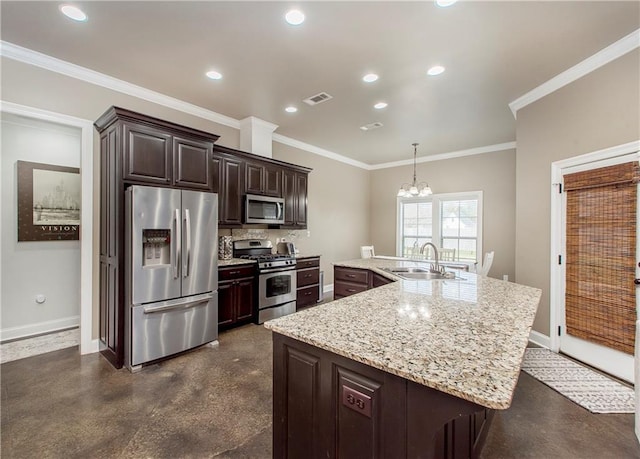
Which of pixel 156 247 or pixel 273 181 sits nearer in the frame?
pixel 156 247

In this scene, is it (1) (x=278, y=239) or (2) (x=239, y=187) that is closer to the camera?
(2) (x=239, y=187)

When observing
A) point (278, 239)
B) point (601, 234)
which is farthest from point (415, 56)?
point (278, 239)

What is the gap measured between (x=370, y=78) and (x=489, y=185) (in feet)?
12.5

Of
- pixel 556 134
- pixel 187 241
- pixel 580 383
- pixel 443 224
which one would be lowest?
pixel 580 383

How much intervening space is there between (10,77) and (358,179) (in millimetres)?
5888

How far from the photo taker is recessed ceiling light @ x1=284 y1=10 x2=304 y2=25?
2215 mm

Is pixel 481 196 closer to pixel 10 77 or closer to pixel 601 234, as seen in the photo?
pixel 601 234

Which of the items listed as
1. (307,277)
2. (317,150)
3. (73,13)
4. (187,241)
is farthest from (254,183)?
(73,13)

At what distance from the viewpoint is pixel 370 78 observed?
3168 mm

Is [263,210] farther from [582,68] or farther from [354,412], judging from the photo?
[582,68]

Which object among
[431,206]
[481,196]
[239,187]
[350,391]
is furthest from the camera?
[431,206]

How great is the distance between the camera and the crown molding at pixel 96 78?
2.67 metres

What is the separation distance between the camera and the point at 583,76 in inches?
115

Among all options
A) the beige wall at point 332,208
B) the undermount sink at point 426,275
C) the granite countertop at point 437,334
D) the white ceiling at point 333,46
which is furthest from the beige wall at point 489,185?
the granite countertop at point 437,334
